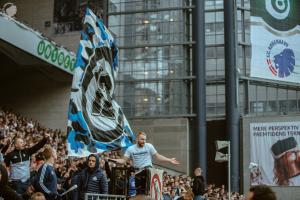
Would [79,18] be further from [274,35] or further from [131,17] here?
[274,35]

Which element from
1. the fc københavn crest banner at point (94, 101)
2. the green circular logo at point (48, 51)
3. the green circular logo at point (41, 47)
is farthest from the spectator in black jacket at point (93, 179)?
the green circular logo at point (48, 51)

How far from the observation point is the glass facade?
37062mm

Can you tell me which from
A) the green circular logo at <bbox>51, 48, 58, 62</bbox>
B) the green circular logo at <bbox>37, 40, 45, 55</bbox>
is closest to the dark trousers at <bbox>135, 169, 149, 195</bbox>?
the green circular logo at <bbox>37, 40, 45, 55</bbox>

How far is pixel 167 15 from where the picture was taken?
38.1m

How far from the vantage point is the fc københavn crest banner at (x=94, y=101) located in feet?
34.0

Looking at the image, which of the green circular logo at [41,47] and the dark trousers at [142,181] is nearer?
the dark trousers at [142,181]


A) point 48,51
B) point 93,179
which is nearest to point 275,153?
point 48,51

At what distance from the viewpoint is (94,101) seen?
35.7 ft

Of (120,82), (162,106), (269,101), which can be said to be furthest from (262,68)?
(120,82)

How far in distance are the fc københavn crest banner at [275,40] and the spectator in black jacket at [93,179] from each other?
27.4 m

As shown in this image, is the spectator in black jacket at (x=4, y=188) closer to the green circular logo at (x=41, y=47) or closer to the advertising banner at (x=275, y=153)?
the green circular logo at (x=41, y=47)

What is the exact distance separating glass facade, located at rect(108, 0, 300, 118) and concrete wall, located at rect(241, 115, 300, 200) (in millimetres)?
886

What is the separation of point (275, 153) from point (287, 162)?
3.11ft

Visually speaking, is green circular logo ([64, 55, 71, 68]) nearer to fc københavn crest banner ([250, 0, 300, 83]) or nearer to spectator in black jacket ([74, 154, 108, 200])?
fc københavn crest banner ([250, 0, 300, 83])
